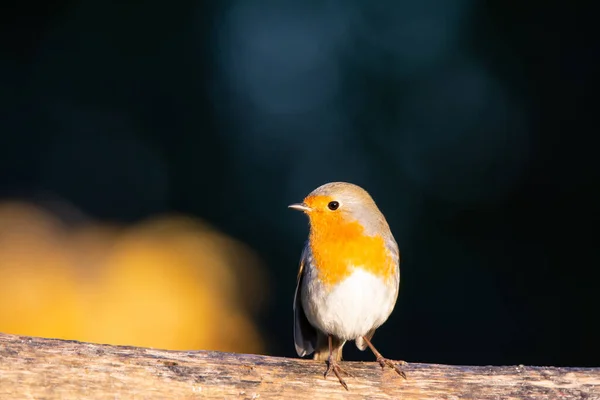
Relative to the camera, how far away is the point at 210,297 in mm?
4812

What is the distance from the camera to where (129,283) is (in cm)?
465

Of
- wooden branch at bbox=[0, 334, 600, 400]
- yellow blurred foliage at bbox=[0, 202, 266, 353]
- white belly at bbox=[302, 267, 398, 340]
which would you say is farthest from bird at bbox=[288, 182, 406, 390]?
yellow blurred foliage at bbox=[0, 202, 266, 353]

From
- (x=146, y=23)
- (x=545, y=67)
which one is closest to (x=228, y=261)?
(x=146, y=23)

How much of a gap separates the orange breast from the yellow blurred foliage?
1993mm

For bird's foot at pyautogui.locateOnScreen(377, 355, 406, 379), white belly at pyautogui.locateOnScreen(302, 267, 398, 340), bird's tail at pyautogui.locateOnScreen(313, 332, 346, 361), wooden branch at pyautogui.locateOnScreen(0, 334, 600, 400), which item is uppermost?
white belly at pyautogui.locateOnScreen(302, 267, 398, 340)

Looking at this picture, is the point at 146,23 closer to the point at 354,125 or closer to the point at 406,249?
the point at 354,125

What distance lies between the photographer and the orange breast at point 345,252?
9.24 feet

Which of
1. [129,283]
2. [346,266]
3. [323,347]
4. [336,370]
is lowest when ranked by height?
[336,370]

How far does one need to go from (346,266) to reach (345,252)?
0.20 feet

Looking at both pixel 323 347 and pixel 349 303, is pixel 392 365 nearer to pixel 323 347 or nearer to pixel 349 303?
pixel 349 303

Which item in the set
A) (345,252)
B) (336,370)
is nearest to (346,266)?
(345,252)

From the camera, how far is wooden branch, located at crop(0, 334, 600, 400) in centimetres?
237

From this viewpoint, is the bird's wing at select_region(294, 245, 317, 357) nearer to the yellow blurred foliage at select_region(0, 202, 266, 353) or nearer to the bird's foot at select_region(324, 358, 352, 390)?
the bird's foot at select_region(324, 358, 352, 390)

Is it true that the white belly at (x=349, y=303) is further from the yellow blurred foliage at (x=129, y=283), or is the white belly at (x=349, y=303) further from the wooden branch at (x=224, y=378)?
the yellow blurred foliage at (x=129, y=283)
